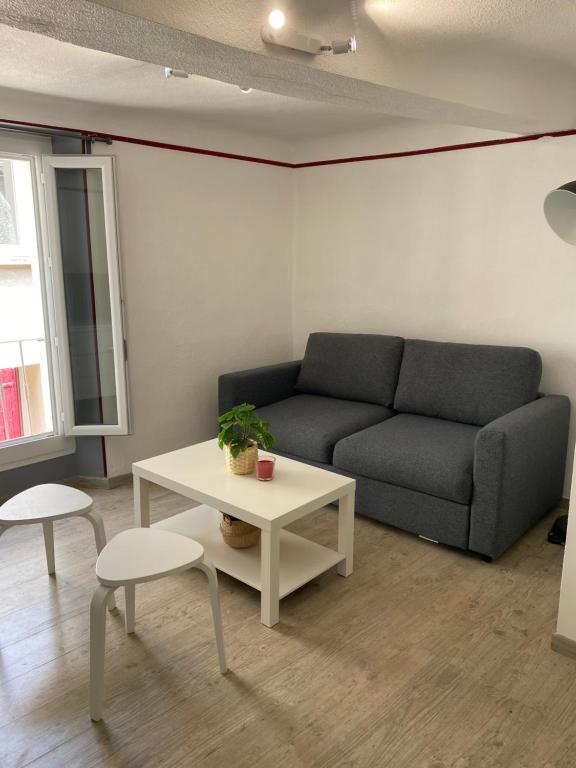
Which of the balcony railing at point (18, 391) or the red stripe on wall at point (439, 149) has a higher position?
the red stripe on wall at point (439, 149)

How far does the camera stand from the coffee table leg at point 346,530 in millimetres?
2518

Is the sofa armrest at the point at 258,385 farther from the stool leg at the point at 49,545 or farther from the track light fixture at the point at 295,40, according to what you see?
the track light fixture at the point at 295,40

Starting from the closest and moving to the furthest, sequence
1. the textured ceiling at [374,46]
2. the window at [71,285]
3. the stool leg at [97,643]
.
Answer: the textured ceiling at [374,46], the stool leg at [97,643], the window at [71,285]

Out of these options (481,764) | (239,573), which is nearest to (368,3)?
(239,573)

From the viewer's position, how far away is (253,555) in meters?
2.54

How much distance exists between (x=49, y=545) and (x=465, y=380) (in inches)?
90.9

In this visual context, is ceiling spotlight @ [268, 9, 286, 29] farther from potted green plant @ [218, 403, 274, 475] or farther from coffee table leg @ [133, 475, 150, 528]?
coffee table leg @ [133, 475, 150, 528]

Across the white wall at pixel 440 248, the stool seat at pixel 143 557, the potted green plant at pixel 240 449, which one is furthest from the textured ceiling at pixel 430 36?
the stool seat at pixel 143 557

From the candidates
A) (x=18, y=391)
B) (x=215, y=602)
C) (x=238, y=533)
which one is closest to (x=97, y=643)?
(x=215, y=602)

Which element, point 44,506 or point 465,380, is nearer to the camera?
point 44,506

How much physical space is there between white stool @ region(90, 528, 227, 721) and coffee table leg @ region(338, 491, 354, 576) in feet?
2.51

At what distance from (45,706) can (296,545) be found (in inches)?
46.7

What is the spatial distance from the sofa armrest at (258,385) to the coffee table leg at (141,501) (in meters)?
1.10

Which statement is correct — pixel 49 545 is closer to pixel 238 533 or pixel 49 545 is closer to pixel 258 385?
pixel 238 533
